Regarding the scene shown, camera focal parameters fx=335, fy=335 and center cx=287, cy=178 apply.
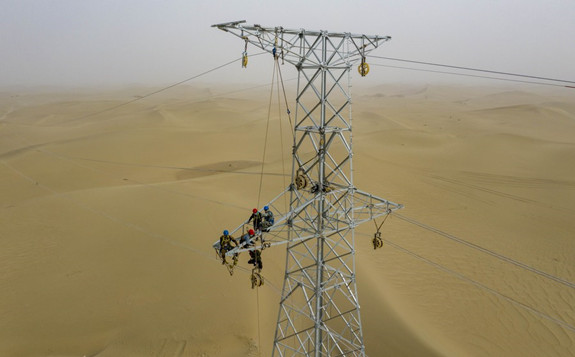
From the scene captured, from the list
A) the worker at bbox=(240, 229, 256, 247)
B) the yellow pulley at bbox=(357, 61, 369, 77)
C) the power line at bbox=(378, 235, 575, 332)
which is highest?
the yellow pulley at bbox=(357, 61, 369, 77)

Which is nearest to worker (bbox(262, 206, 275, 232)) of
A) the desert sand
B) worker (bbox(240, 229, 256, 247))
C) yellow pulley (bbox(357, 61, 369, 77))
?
worker (bbox(240, 229, 256, 247))

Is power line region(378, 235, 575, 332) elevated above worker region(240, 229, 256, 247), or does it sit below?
below

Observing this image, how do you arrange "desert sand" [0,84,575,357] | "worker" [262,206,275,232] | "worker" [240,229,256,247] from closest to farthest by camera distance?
1. "worker" [240,229,256,247]
2. "worker" [262,206,275,232]
3. "desert sand" [0,84,575,357]

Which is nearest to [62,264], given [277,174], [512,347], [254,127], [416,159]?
[277,174]

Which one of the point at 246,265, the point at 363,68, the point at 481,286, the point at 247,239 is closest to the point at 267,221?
the point at 247,239

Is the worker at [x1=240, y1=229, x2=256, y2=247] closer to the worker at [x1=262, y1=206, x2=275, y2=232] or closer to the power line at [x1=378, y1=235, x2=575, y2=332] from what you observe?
the worker at [x1=262, y1=206, x2=275, y2=232]

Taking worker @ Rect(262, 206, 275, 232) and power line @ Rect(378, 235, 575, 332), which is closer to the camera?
worker @ Rect(262, 206, 275, 232)

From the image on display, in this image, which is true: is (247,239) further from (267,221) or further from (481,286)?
(481,286)

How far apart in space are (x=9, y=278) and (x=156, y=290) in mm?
6634

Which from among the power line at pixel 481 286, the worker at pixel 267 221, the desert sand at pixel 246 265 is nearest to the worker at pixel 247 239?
the worker at pixel 267 221

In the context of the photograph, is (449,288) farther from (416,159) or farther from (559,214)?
(416,159)

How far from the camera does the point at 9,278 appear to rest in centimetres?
1412

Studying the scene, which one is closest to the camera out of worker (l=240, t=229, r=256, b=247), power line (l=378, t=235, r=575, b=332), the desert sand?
worker (l=240, t=229, r=256, b=247)

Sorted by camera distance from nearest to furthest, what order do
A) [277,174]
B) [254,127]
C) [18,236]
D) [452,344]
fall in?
[452,344] → [18,236] → [277,174] → [254,127]
